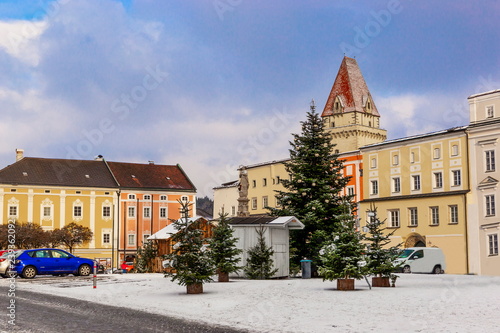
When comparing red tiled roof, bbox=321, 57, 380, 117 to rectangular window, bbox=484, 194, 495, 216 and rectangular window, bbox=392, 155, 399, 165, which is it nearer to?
rectangular window, bbox=392, 155, 399, 165

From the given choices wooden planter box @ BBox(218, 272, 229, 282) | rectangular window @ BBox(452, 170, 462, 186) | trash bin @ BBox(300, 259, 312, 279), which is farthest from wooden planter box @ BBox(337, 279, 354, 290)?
rectangular window @ BBox(452, 170, 462, 186)

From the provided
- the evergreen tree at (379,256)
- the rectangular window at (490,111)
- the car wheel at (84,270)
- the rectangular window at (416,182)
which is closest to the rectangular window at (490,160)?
the rectangular window at (490,111)

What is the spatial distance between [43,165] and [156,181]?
15874 millimetres

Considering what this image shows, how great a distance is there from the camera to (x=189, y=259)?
21.2 metres

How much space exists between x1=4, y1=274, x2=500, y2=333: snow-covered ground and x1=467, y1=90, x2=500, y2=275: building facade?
3539cm

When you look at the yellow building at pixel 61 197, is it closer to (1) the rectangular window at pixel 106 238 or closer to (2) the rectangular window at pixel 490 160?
(1) the rectangular window at pixel 106 238

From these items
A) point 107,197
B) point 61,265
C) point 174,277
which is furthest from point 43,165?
point 174,277

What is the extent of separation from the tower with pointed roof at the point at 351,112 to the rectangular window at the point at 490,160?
3735cm

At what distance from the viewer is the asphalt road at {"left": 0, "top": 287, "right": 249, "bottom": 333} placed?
42.3ft

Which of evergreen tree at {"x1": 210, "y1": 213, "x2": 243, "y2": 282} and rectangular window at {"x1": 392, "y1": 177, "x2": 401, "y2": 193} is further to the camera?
rectangular window at {"x1": 392, "y1": 177, "x2": 401, "y2": 193}

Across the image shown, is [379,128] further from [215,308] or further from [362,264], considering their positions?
[215,308]

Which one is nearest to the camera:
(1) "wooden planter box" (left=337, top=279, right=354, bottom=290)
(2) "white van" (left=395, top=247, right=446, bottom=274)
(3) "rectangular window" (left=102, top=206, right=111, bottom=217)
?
(1) "wooden planter box" (left=337, top=279, right=354, bottom=290)

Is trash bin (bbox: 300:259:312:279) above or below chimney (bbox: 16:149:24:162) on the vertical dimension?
below

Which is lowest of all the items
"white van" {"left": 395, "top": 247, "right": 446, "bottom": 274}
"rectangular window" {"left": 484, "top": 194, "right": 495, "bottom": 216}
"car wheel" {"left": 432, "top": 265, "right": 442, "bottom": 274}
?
"car wheel" {"left": 432, "top": 265, "right": 442, "bottom": 274}
